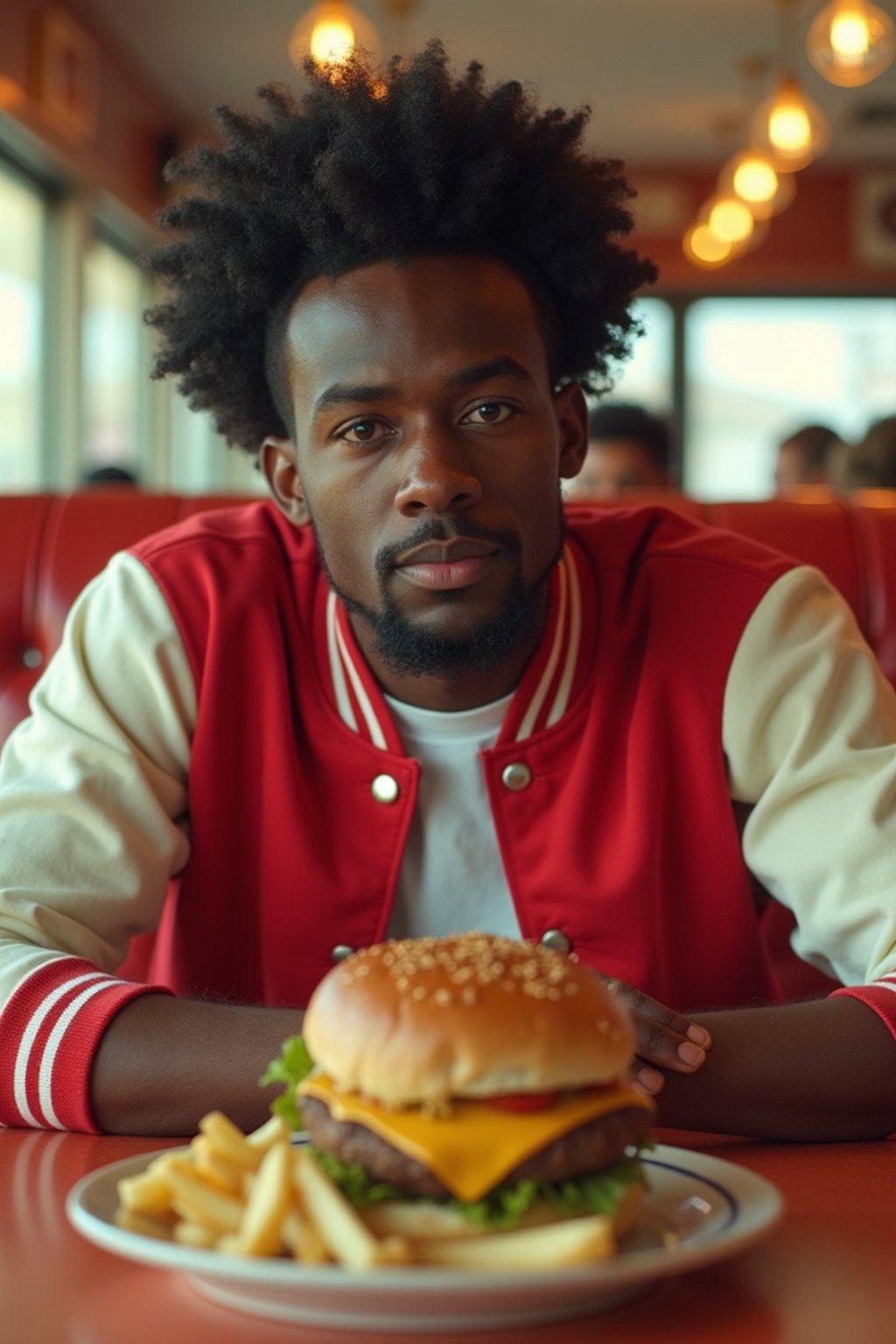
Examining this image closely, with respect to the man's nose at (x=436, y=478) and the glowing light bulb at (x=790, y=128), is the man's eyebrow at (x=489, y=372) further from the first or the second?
the glowing light bulb at (x=790, y=128)

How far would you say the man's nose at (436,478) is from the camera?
154 centimetres

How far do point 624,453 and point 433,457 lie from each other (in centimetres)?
375

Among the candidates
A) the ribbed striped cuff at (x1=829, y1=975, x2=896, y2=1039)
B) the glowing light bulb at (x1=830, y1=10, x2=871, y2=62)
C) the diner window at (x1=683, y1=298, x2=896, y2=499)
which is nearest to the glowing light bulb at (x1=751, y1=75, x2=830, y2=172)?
the glowing light bulb at (x1=830, y1=10, x2=871, y2=62)

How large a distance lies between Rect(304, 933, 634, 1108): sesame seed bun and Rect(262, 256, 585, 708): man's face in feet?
2.25

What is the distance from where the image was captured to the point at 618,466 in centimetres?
521

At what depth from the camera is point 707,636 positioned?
5.65ft

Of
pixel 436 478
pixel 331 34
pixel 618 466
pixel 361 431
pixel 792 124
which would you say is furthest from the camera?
pixel 792 124

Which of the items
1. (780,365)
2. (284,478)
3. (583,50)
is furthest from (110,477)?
(780,365)

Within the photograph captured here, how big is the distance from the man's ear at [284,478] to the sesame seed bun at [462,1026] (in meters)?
1.01

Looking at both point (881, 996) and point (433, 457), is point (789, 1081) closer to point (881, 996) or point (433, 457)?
point (881, 996)

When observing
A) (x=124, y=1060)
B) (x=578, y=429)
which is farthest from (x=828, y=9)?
(x=124, y=1060)

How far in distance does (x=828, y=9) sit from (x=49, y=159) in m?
3.64

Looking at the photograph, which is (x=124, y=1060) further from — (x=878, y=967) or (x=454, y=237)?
(x=454, y=237)

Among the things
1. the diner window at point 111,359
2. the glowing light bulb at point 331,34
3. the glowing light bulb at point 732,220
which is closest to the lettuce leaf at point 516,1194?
the glowing light bulb at point 331,34
